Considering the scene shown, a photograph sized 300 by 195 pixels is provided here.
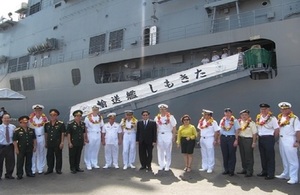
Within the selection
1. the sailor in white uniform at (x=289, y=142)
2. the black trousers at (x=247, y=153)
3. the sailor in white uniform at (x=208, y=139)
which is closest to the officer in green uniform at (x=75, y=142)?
the sailor in white uniform at (x=208, y=139)

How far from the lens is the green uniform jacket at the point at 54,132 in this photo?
665cm

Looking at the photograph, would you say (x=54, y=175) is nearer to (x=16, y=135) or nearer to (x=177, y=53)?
(x=16, y=135)

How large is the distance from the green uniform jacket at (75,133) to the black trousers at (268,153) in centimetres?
380

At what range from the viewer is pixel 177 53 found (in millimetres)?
12391

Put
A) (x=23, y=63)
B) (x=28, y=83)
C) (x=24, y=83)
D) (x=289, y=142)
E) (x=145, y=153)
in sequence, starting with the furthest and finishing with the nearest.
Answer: (x=23, y=63) → (x=24, y=83) → (x=28, y=83) → (x=145, y=153) → (x=289, y=142)

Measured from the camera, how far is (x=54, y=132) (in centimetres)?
669

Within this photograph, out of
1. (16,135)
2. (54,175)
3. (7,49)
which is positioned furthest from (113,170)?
(7,49)

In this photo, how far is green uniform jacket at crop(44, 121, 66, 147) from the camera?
262 inches

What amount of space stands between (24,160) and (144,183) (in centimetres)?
262

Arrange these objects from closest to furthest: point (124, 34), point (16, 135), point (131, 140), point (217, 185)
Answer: point (217, 185), point (16, 135), point (131, 140), point (124, 34)

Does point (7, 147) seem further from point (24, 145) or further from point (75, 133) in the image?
point (75, 133)

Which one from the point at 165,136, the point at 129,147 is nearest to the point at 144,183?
the point at 165,136

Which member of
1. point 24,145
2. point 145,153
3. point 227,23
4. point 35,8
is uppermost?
point 35,8

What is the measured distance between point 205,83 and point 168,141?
361 cm
